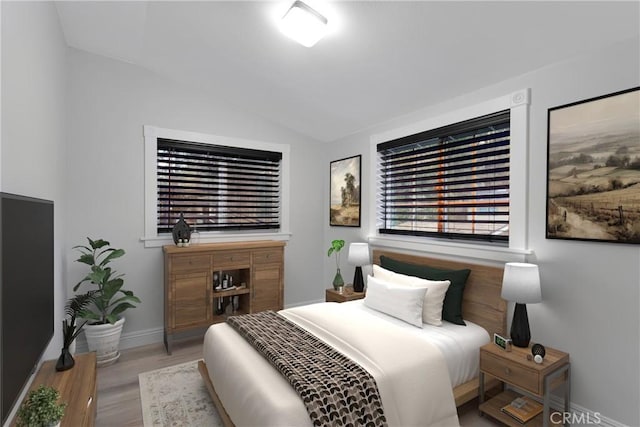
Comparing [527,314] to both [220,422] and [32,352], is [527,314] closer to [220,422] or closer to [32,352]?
[220,422]

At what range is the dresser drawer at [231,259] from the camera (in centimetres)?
353

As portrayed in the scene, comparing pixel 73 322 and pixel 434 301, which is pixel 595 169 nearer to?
pixel 434 301

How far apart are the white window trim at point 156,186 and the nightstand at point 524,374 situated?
2854mm

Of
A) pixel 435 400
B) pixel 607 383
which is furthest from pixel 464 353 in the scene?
pixel 607 383

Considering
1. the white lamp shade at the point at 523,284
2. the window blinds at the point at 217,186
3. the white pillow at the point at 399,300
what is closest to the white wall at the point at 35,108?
the window blinds at the point at 217,186

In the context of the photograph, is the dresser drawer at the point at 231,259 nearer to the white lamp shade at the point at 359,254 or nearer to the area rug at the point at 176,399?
the area rug at the point at 176,399

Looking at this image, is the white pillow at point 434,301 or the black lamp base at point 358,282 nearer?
the white pillow at point 434,301

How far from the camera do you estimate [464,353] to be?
2.29 m

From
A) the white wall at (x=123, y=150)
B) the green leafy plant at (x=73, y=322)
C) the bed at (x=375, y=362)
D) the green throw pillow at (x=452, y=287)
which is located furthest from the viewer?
the white wall at (x=123, y=150)

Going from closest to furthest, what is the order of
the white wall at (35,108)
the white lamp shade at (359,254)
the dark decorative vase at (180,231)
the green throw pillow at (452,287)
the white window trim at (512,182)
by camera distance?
the white wall at (35,108)
the white window trim at (512,182)
the green throw pillow at (452,287)
the dark decorative vase at (180,231)
the white lamp shade at (359,254)

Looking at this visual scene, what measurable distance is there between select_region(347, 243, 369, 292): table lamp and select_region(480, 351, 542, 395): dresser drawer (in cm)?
161

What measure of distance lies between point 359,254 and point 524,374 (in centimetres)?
193

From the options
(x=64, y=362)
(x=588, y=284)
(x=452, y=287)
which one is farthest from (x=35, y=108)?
(x=588, y=284)

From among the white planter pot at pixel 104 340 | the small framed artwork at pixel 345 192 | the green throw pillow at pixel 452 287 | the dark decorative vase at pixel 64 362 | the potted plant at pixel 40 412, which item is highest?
the small framed artwork at pixel 345 192
